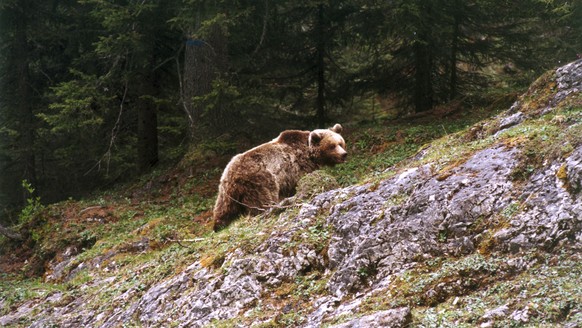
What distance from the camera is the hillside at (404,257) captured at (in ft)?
15.9

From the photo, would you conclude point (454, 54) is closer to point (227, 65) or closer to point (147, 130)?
point (227, 65)

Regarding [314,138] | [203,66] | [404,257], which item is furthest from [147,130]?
[404,257]

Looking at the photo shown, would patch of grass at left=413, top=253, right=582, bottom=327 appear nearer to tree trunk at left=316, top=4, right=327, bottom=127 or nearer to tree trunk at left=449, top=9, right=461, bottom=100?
tree trunk at left=316, top=4, right=327, bottom=127

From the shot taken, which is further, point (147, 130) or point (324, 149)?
point (147, 130)

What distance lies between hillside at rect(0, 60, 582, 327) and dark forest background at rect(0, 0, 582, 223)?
6222 mm

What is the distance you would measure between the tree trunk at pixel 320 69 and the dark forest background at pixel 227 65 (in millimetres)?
41

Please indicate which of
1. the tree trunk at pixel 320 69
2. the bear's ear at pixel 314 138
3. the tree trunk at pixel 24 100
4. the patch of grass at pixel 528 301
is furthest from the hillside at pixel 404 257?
the tree trunk at pixel 24 100

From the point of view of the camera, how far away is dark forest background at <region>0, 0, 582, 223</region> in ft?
51.2

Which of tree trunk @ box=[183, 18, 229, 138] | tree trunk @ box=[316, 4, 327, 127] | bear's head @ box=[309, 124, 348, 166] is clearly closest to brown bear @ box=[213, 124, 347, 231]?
bear's head @ box=[309, 124, 348, 166]

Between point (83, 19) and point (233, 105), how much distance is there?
8388 mm

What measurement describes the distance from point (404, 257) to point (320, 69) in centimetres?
1277

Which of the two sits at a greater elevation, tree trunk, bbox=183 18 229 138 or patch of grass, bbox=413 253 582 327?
tree trunk, bbox=183 18 229 138

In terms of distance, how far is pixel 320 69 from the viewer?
59.3 ft

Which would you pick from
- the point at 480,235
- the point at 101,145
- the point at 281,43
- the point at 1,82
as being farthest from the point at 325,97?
the point at 480,235
